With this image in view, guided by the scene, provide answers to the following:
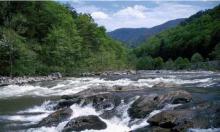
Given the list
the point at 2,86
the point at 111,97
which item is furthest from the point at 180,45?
the point at 111,97

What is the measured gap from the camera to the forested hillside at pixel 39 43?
62.2 m

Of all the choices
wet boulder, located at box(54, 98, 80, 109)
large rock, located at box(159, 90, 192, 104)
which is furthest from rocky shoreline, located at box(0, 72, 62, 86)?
large rock, located at box(159, 90, 192, 104)

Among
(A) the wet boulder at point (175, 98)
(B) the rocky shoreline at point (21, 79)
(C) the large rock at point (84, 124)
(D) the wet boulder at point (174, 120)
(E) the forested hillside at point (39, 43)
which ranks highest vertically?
(E) the forested hillside at point (39, 43)

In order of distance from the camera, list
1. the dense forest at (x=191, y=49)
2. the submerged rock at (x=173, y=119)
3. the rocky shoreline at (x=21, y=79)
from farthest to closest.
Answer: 1. the dense forest at (x=191, y=49)
2. the rocky shoreline at (x=21, y=79)
3. the submerged rock at (x=173, y=119)

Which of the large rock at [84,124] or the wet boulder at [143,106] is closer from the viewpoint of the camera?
the large rock at [84,124]

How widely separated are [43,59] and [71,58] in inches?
295

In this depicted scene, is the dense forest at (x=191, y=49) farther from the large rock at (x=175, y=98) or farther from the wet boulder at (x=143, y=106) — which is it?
the wet boulder at (x=143, y=106)

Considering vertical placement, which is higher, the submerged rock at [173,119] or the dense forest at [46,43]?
the dense forest at [46,43]

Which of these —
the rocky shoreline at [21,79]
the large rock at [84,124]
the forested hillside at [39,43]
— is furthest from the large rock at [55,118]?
the forested hillside at [39,43]

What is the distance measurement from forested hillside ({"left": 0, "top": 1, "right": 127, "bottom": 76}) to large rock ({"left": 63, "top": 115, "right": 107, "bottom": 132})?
36.2 meters

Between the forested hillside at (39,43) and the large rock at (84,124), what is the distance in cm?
3621

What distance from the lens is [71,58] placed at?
78875 mm

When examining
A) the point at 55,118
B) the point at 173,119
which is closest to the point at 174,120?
the point at 173,119

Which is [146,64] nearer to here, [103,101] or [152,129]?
[103,101]
